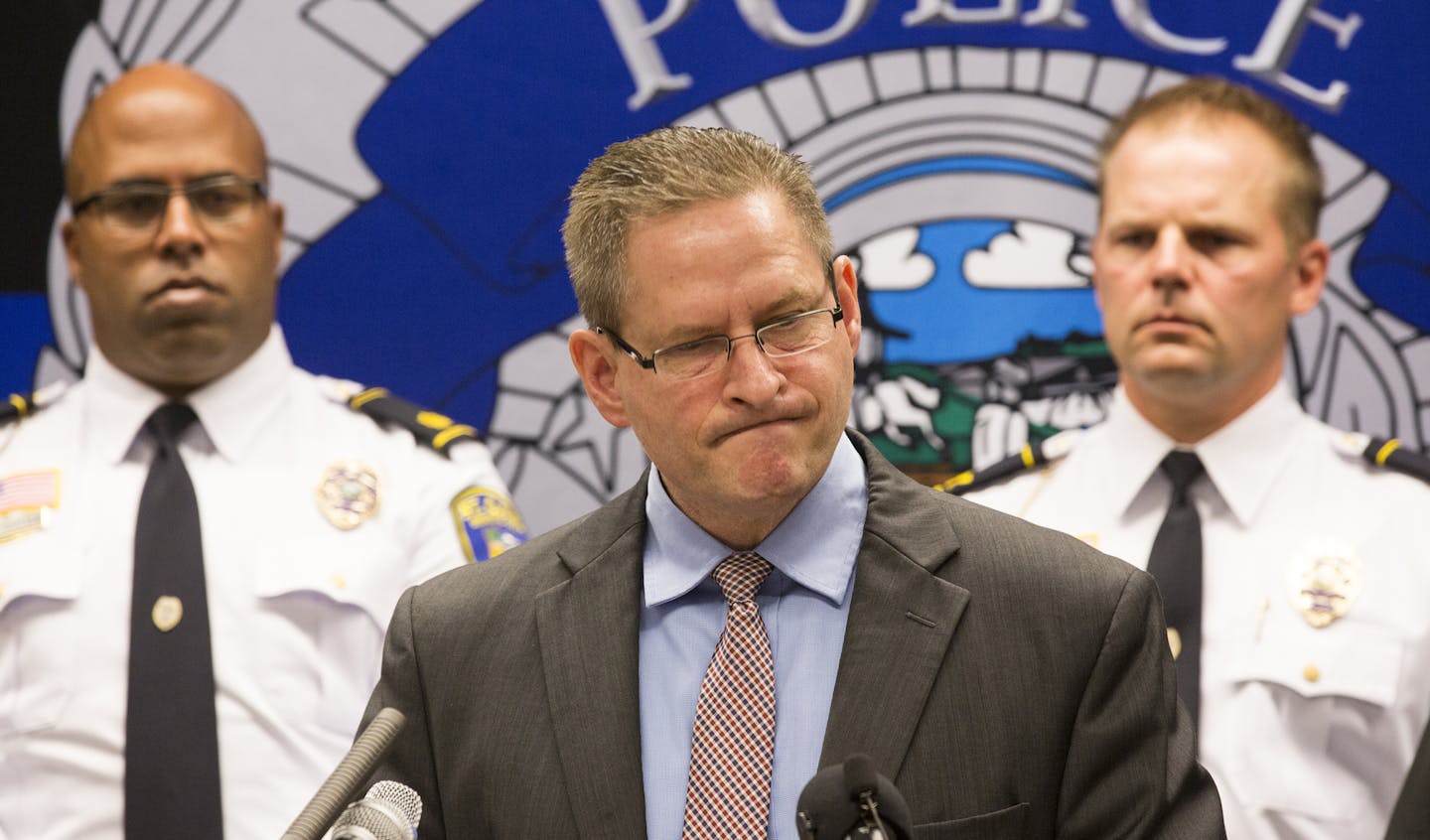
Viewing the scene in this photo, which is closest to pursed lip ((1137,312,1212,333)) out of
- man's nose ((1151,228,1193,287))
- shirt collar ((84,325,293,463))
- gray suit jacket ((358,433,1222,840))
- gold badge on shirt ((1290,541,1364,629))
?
man's nose ((1151,228,1193,287))

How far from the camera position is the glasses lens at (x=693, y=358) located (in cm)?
179

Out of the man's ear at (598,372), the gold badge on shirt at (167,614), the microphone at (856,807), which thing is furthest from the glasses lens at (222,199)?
the microphone at (856,807)

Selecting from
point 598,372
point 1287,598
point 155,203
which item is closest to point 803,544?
point 598,372

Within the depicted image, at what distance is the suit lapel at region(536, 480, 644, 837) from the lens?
1.71 m

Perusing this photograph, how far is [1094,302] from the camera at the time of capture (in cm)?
333

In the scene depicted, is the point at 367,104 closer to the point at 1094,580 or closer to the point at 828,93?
the point at 828,93

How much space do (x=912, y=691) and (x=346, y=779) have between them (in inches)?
23.8

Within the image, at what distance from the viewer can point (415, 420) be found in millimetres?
3229

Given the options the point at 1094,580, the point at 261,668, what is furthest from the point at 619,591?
the point at 261,668

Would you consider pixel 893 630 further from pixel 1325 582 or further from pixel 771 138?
pixel 771 138

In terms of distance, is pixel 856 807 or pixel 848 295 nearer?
pixel 856 807

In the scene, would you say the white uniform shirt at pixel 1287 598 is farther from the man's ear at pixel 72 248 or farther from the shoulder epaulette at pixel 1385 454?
the man's ear at pixel 72 248

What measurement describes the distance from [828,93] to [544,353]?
772mm

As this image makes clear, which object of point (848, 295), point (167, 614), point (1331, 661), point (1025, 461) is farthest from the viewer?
point (1025, 461)
